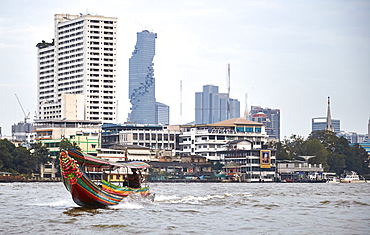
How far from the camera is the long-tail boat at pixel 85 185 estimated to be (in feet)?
158

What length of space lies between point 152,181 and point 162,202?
97.1 meters

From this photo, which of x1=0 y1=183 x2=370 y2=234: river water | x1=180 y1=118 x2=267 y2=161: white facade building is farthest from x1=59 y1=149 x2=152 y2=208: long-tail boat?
x1=180 y1=118 x2=267 y2=161: white facade building

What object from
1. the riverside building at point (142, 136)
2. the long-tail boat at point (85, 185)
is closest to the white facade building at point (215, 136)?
the riverside building at point (142, 136)

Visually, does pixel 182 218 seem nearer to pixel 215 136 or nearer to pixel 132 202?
pixel 132 202

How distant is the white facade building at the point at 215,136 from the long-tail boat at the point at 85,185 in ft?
402

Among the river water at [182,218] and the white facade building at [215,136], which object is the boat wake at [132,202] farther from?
the white facade building at [215,136]

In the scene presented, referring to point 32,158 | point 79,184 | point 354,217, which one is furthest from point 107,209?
point 32,158

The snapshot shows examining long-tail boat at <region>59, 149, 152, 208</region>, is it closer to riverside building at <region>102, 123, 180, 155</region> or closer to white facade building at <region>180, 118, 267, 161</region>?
white facade building at <region>180, 118, 267, 161</region>

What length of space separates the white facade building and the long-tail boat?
123 metres

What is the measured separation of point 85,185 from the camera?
4891 centimetres

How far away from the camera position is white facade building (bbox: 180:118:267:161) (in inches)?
7141

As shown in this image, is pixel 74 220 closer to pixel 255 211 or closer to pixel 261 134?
pixel 255 211

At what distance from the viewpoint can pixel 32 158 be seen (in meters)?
153

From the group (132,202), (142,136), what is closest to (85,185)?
(132,202)
